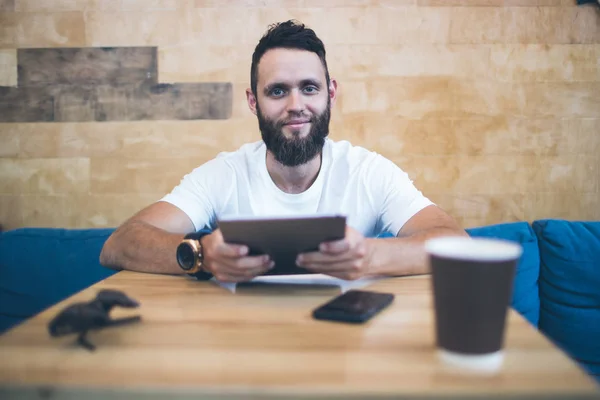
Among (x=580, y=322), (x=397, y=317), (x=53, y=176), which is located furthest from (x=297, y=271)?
(x=53, y=176)

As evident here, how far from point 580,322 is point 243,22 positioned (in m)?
1.54

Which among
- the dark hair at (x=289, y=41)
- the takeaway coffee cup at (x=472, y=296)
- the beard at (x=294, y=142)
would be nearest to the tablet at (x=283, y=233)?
the takeaway coffee cup at (x=472, y=296)

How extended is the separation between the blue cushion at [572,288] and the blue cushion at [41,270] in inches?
55.8

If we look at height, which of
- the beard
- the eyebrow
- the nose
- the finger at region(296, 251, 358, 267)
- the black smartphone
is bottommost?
the black smartphone

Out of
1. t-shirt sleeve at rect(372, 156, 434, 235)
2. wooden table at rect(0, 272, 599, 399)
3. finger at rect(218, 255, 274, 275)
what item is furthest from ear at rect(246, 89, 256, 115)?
wooden table at rect(0, 272, 599, 399)

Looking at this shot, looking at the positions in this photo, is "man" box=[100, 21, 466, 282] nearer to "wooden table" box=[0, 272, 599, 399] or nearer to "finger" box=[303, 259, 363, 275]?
"finger" box=[303, 259, 363, 275]

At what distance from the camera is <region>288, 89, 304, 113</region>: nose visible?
1555 millimetres

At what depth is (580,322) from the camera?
1545mm

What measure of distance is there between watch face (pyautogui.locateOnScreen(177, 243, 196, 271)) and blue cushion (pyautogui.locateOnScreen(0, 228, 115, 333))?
0.69 metres

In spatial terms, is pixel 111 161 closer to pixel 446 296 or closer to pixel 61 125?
pixel 61 125

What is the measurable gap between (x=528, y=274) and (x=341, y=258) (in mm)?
956

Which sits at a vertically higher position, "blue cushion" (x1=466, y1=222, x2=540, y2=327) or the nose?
the nose

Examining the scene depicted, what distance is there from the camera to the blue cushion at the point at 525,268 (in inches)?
62.9

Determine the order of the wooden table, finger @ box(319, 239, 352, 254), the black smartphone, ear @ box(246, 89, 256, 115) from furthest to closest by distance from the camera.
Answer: ear @ box(246, 89, 256, 115) → finger @ box(319, 239, 352, 254) → the black smartphone → the wooden table
